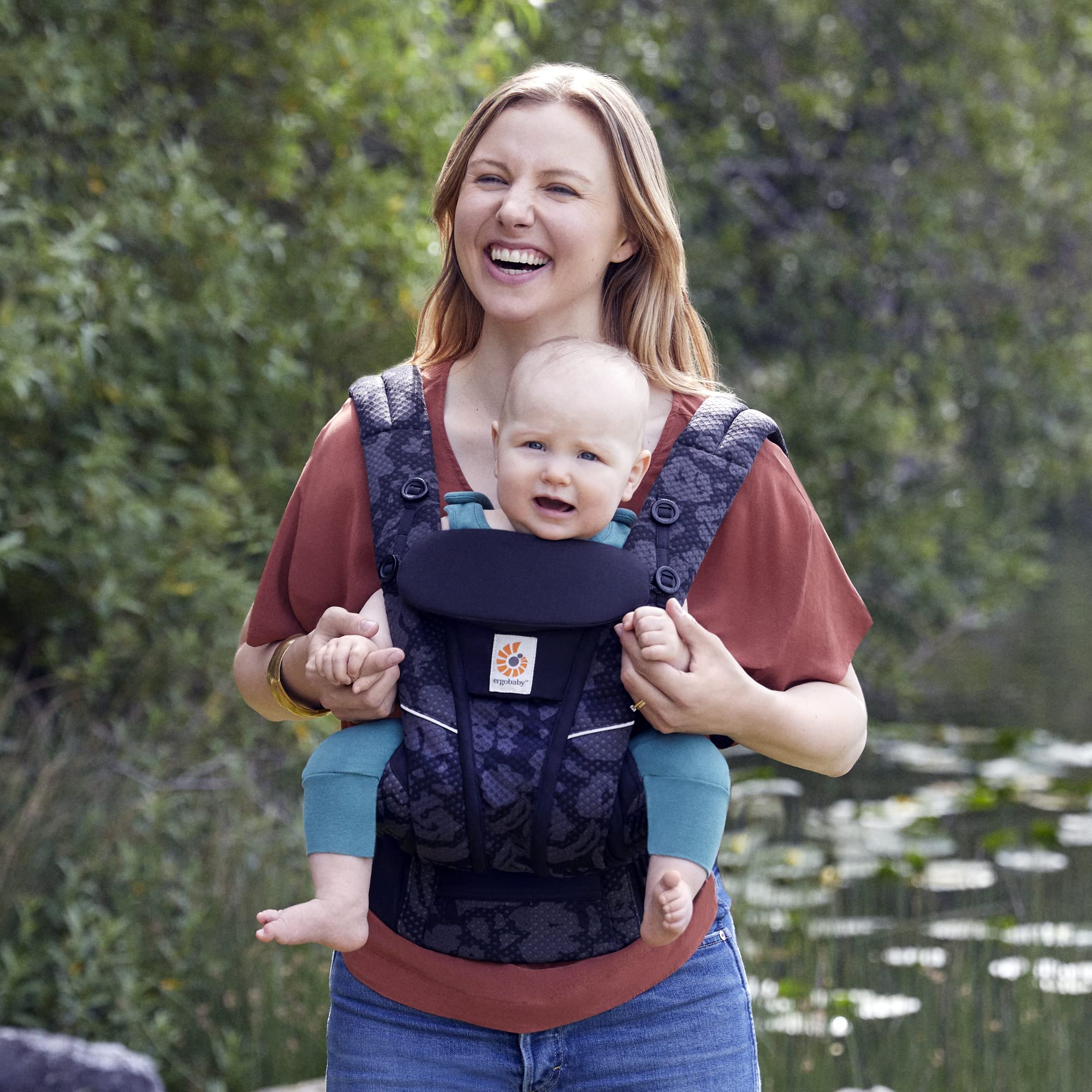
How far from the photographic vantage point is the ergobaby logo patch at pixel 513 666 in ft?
5.22

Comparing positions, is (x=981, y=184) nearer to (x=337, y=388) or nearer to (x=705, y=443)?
(x=337, y=388)

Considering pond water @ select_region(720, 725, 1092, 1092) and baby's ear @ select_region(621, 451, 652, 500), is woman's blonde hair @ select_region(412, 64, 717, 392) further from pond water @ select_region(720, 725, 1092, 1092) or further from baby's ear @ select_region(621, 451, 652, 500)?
pond water @ select_region(720, 725, 1092, 1092)

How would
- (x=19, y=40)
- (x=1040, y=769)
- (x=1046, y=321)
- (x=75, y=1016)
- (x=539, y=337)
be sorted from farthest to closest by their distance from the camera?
(x=1046, y=321)
(x=1040, y=769)
(x=19, y=40)
(x=75, y=1016)
(x=539, y=337)

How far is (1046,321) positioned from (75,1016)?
27.3 ft

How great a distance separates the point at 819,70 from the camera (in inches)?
361

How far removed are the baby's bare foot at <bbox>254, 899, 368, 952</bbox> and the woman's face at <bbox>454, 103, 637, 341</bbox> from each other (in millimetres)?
769

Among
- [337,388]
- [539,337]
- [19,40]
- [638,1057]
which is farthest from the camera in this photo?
[337,388]

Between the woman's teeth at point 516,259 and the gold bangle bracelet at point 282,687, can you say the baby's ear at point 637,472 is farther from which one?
the gold bangle bracelet at point 282,687

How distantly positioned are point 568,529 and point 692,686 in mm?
240

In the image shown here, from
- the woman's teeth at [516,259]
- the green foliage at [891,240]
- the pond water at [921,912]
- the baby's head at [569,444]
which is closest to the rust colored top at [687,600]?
the baby's head at [569,444]

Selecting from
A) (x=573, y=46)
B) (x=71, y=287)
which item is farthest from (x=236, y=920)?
(x=573, y=46)

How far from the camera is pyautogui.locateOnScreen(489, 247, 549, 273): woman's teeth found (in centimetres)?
177

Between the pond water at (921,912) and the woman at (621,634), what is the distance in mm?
1830

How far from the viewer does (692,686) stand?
1544 millimetres
